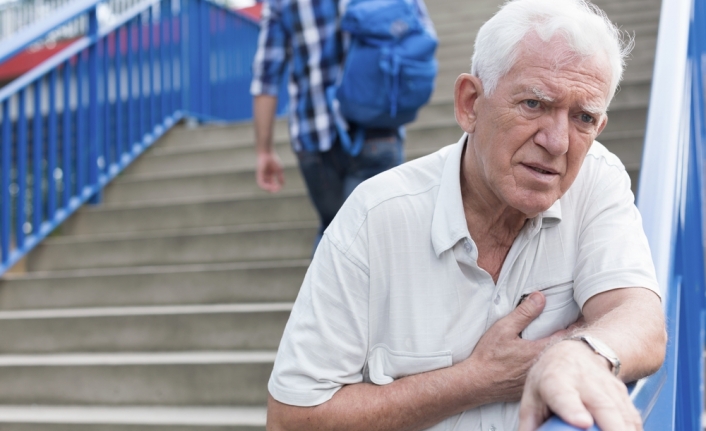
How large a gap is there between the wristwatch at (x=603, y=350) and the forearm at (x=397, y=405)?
0.32 meters

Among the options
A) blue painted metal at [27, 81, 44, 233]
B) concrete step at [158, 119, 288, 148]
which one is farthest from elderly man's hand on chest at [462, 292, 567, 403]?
concrete step at [158, 119, 288, 148]

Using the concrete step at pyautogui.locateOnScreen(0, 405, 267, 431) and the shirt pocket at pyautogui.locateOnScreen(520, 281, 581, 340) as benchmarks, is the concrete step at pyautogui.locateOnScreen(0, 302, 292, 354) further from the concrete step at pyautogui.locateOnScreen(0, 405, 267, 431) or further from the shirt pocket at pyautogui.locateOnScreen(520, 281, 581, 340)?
the shirt pocket at pyautogui.locateOnScreen(520, 281, 581, 340)

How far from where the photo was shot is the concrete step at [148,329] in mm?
3398

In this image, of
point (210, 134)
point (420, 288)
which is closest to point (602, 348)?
point (420, 288)

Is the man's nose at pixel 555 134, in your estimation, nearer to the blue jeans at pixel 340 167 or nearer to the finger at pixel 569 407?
the finger at pixel 569 407

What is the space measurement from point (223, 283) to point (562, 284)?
7.83ft

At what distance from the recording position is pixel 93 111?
5.04 m

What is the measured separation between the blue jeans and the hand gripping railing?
92 cm

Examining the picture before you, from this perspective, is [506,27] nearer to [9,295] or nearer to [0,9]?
[9,295]

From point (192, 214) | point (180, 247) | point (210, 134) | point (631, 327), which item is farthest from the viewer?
point (210, 134)

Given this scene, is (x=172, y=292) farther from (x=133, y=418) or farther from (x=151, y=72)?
(x=151, y=72)

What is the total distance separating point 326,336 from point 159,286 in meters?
2.49

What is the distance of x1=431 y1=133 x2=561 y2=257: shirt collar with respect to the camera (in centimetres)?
157

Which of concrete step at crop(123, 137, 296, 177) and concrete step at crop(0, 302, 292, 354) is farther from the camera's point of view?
concrete step at crop(123, 137, 296, 177)
